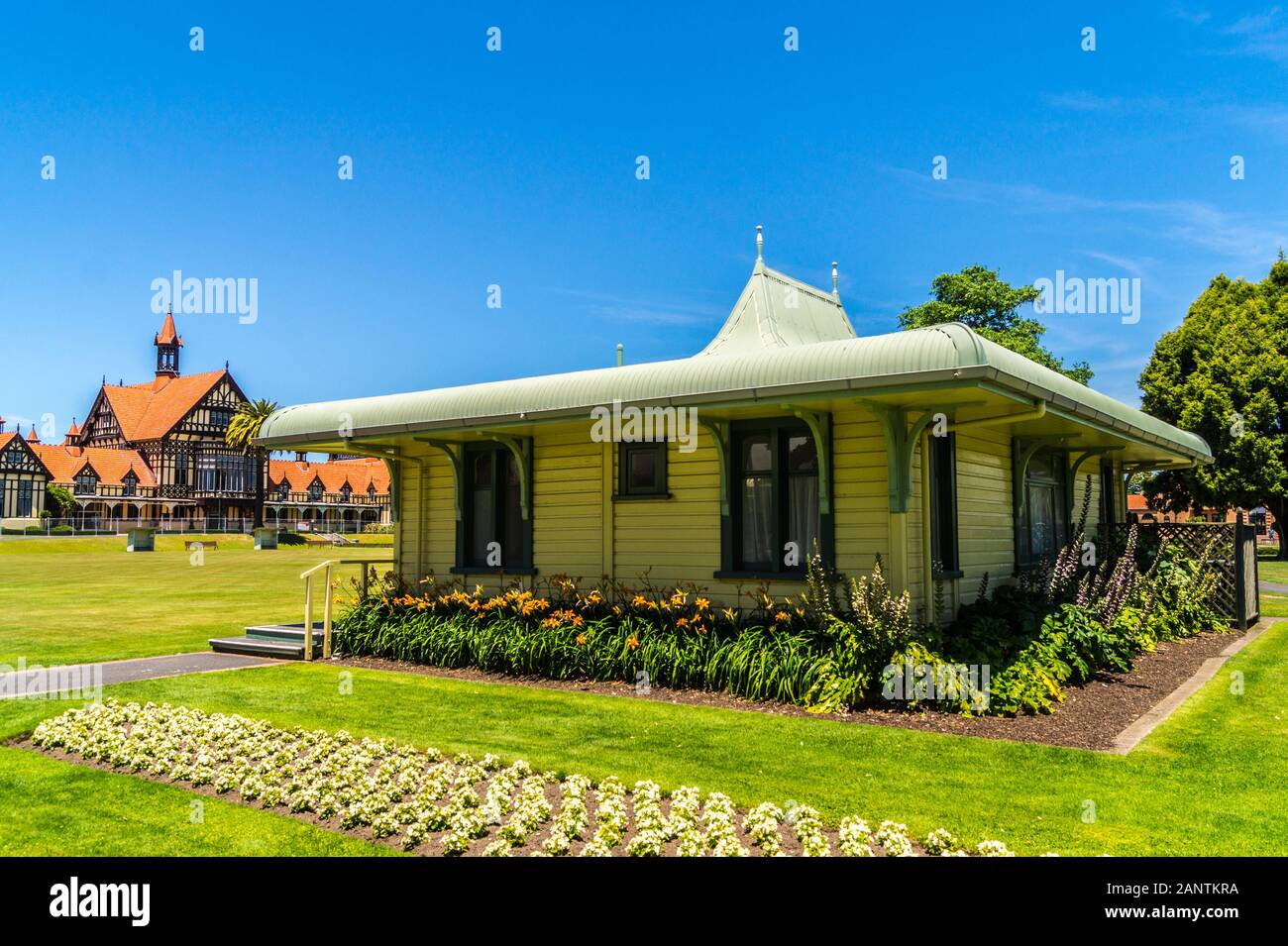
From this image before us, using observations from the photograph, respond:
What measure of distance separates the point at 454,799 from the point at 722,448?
5.37m

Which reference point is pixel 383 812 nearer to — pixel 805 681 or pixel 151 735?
pixel 151 735

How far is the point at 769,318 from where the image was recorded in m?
12.3

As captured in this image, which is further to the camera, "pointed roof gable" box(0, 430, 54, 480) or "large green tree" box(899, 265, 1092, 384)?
"pointed roof gable" box(0, 430, 54, 480)

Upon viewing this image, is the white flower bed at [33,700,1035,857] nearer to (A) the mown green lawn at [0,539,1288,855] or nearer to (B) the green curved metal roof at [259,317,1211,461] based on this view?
(A) the mown green lawn at [0,539,1288,855]

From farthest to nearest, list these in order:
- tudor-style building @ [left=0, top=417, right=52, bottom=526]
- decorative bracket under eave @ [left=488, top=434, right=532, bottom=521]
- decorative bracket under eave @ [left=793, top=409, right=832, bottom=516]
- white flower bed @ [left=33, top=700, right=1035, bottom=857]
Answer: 1. tudor-style building @ [left=0, top=417, right=52, bottom=526]
2. decorative bracket under eave @ [left=488, top=434, right=532, bottom=521]
3. decorative bracket under eave @ [left=793, top=409, right=832, bottom=516]
4. white flower bed @ [left=33, top=700, right=1035, bottom=857]

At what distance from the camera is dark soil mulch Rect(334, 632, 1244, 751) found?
724cm

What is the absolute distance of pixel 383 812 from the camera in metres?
5.26

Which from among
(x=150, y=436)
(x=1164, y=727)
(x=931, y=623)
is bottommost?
Answer: (x=1164, y=727)

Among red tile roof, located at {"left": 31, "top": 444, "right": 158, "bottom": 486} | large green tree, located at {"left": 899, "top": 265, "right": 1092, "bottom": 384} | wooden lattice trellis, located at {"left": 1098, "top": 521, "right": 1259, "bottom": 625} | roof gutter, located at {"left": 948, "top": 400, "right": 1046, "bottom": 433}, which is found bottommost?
wooden lattice trellis, located at {"left": 1098, "top": 521, "right": 1259, "bottom": 625}

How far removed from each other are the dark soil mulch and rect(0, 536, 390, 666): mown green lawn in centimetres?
456

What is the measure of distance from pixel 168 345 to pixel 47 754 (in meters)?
94.2

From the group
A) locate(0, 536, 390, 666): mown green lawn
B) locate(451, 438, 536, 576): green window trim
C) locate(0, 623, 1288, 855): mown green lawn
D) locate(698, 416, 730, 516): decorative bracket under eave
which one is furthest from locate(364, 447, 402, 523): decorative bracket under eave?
locate(698, 416, 730, 516): decorative bracket under eave

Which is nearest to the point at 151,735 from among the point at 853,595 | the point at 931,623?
the point at 853,595

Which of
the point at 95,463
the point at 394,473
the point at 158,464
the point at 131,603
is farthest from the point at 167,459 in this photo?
the point at 394,473
